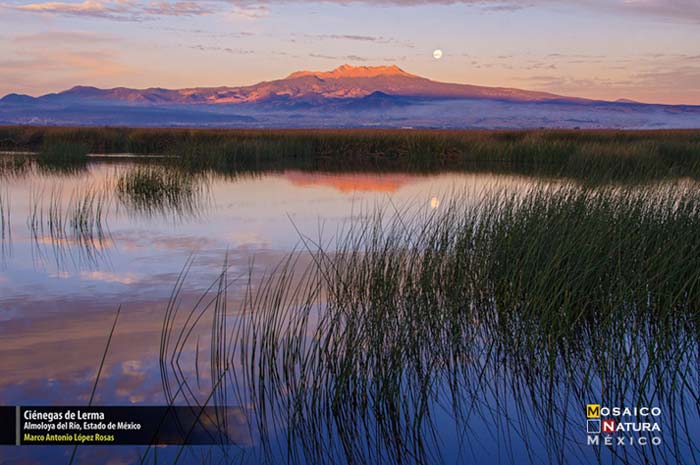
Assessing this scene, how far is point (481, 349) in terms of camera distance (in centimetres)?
454

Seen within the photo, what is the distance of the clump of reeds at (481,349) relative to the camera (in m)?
3.53

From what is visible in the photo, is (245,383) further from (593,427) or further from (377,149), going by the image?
(377,149)

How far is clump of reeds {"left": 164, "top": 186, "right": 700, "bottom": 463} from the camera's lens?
3529 millimetres

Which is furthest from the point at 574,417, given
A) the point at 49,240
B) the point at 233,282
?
the point at 49,240

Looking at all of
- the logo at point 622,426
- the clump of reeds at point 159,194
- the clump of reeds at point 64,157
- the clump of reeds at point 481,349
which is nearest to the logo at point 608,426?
the logo at point 622,426

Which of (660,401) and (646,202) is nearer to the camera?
(660,401)

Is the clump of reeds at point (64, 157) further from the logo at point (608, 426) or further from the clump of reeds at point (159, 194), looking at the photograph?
the logo at point (608, 426)

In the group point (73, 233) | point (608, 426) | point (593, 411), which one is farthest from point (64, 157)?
point (608, 426)

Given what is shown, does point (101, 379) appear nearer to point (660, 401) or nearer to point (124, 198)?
point (660, 401)

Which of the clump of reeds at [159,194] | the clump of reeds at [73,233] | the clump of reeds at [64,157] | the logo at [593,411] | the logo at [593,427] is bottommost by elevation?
the logo at [593,427]

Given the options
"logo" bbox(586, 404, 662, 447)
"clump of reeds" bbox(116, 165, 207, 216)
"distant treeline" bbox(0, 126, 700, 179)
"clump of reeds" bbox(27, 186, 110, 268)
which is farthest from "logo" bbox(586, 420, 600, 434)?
"distant treeline" bbox(0, 126, 700, 179)

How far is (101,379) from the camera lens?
4168mm

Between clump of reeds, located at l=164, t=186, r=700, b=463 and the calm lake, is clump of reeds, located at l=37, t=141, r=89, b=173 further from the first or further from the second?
clump of reeds, located at l=164, t=186, r=700, b=463

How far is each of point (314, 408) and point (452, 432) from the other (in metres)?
0.76
